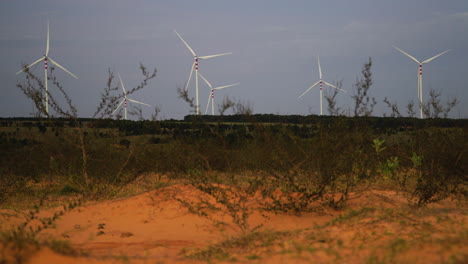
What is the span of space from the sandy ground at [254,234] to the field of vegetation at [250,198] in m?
0.03

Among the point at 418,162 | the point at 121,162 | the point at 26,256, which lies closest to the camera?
the point at 26,256

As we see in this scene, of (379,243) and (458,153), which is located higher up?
(458,153)

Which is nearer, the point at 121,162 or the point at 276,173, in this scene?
the point at 276,173

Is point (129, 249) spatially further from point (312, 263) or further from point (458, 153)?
point (458, 153)

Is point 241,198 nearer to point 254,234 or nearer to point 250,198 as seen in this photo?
point 254,234

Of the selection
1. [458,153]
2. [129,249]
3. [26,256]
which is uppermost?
[458,153]

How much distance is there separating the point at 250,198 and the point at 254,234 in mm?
3381

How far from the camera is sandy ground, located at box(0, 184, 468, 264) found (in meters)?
6.31

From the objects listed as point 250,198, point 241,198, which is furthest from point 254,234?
point 250,198

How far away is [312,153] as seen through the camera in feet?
32.8

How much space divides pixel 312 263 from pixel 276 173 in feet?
13.3

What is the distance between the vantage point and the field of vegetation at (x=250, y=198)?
673 cm

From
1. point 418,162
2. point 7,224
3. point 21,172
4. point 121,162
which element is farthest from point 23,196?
point 418,162

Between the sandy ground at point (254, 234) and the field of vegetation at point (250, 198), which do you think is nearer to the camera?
the sandy ground at point (254, 234)
